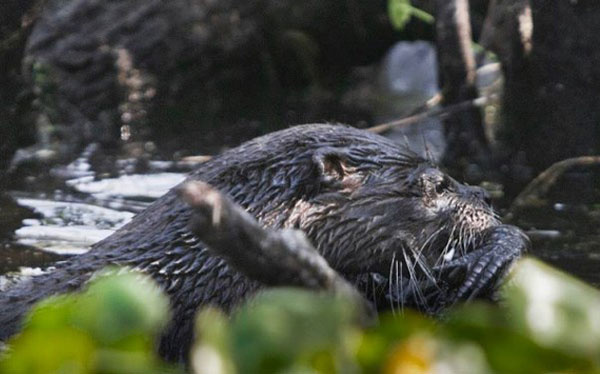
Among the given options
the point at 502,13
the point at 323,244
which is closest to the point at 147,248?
the point at 323,244

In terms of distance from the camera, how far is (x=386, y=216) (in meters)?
3.92

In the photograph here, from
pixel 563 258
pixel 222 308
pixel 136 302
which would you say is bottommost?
pixel 563 258

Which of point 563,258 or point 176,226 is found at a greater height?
point 176,226

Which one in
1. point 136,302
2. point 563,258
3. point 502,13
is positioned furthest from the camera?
point 502,13

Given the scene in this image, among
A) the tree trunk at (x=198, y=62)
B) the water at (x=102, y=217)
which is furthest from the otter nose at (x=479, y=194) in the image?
the tree trunk at (x=198, y=62)

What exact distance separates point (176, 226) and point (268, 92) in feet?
26.5

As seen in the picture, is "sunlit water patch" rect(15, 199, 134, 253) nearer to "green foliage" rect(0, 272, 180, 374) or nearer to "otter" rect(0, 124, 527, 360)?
"otter" rect(0, 124, 527, 360)

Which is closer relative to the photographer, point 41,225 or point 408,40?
point 41,225

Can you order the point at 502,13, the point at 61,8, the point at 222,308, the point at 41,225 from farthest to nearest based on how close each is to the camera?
1. the point at 61,8
2. the point at 502,13
3. the point at 41,225
4. the point at 222,308

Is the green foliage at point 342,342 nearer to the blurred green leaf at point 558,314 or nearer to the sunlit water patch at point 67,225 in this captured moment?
the blurred green leaf at point 558,314

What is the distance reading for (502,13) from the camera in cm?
938

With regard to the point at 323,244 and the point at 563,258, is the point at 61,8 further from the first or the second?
the point at 323,244

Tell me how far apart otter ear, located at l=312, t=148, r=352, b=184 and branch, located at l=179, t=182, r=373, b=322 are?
7.29ft

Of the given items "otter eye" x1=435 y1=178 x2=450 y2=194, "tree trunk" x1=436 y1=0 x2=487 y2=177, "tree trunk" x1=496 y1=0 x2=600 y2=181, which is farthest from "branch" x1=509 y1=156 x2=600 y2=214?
"otter eye" x1=435 y1=178 x2=450 y2=194
